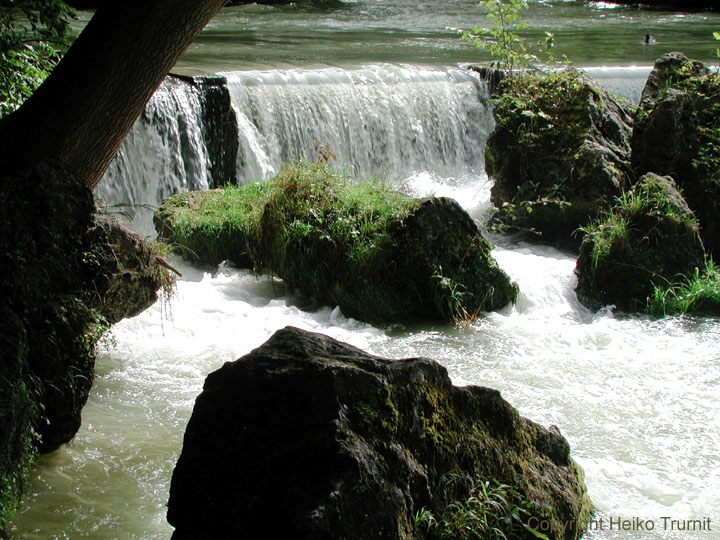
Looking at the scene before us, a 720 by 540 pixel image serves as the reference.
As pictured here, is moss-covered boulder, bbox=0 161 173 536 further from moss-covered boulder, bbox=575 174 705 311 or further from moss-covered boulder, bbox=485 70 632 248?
moss-covered boulder, bbox=485 70 632 248

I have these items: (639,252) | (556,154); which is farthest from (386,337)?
(556,154)

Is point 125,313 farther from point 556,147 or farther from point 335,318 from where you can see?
point 556,147

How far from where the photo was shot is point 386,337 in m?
6.85

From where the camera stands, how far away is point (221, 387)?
312 centimetres

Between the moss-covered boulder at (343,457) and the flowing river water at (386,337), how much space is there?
85 cm

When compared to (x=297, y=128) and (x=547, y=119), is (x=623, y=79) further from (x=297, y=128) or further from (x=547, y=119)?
(x=297, y=128)

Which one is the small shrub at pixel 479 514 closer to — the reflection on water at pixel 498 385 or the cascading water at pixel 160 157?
the reflection on water at pixel 498 385

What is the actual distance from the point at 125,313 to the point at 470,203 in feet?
23.3

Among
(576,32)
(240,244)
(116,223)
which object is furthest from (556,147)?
(576,32)

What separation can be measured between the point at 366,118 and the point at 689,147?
459 centimetres

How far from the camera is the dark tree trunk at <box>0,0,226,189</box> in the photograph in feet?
13.4

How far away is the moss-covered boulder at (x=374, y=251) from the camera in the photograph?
7223 millimetres

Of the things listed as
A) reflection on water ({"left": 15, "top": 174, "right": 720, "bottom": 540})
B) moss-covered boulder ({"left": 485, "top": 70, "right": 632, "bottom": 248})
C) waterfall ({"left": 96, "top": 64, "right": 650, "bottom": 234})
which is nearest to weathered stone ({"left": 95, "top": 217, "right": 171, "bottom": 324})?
reflection on water ({"left": 15, "top": 174, "right": 720, "bottom": 540})

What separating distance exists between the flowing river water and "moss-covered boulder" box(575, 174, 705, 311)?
252 millimetres
